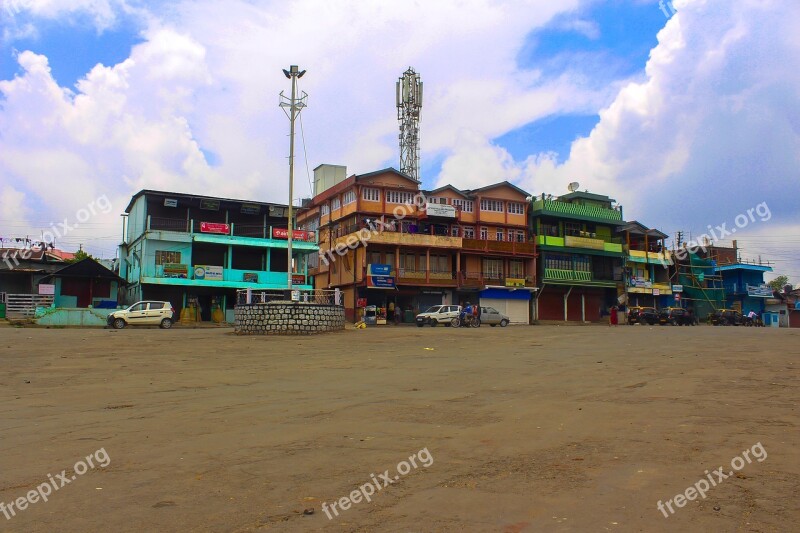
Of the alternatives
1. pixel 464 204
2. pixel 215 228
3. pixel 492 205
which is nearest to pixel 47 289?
pixel 215 228

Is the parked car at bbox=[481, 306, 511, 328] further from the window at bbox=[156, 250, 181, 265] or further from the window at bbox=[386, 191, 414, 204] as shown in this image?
the window at bbox=[156, 250, 181, 265]

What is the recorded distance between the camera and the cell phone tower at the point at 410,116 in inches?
2063

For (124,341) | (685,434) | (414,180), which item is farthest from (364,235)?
(685,434)

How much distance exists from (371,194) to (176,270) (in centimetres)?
1551

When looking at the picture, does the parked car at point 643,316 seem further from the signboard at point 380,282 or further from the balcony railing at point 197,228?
the balcony railing at point 197,228

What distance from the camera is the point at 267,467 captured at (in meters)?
5.35

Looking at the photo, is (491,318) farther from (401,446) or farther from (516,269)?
(401,446)

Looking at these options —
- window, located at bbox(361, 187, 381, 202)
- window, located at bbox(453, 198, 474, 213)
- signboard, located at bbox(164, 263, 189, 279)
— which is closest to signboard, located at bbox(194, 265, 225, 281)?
signboard, located at bbox(164, 263, 189, 279)

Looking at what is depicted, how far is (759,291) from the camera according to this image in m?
69.1

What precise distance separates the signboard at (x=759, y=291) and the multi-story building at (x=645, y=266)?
12410 millimetres

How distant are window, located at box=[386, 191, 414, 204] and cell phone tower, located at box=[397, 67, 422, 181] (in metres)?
5.13

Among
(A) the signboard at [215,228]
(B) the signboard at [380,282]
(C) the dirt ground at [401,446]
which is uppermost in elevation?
(A) the signboard at [215,228]

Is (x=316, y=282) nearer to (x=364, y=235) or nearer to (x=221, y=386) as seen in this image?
(x=364, y=235)

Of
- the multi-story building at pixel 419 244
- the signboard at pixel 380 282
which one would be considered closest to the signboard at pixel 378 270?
the multi-story building at pixel 419 244
